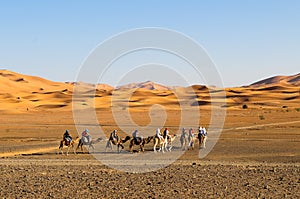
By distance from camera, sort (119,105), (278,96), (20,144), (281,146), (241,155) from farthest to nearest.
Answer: (278,96) < (119,105) < (20,144) < (281,146) < (241,155)

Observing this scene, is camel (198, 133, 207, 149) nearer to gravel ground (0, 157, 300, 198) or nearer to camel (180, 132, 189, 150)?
camel (180, 132, 189, 150)

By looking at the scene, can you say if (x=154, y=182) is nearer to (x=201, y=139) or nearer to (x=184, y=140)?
(x=184, y=140)

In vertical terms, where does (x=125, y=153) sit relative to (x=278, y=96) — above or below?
below

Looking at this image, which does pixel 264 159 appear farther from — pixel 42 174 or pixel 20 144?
pixel 20 144

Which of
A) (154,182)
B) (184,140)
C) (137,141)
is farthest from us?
(184,140)

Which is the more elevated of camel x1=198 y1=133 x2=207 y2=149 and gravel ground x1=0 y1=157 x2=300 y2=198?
camel x1=198 y1=133 x2=207 y2=149

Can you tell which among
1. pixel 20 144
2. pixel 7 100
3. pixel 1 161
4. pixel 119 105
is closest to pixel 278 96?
pixel 119 105

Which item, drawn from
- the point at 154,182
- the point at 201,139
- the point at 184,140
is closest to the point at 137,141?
the point at 184,140

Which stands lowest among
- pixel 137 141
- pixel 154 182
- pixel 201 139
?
pixel 154 182

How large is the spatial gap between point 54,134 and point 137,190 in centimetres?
3005

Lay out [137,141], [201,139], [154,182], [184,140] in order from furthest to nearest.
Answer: [201,139], [184,140], [137,141], [154,182]

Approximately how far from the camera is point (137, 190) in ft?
48.4

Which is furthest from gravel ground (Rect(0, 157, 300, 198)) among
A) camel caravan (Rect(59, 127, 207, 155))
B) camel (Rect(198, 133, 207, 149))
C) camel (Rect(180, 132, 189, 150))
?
camel (Rect(198, 133, 207, 149))

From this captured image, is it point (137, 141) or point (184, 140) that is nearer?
point (137, 141)
